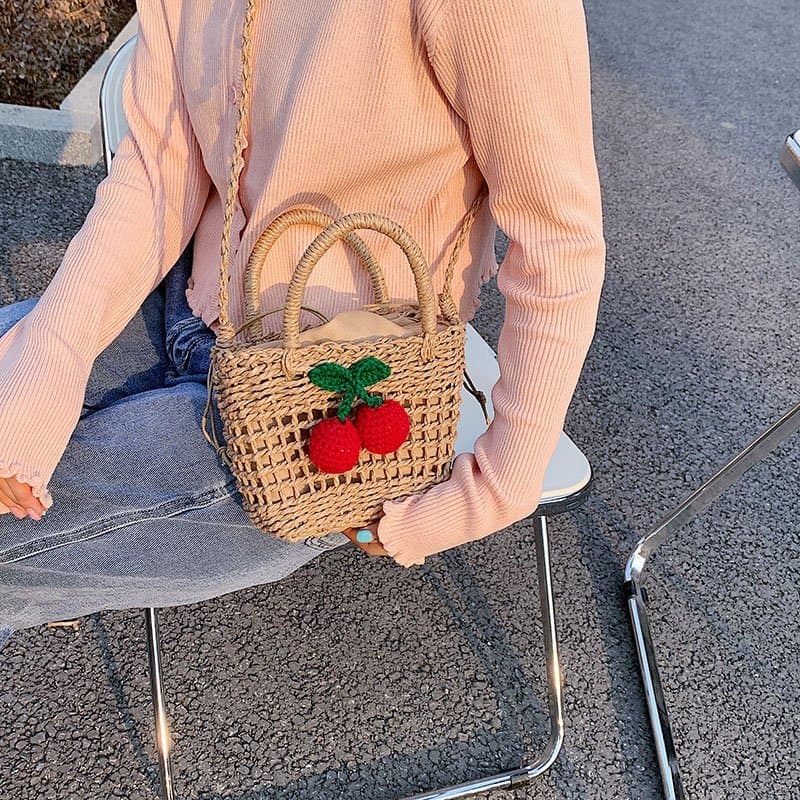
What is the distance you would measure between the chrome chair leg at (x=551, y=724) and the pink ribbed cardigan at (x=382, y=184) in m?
0.36

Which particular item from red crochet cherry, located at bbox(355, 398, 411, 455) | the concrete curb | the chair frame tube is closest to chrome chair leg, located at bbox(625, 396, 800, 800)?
the chair frame tube

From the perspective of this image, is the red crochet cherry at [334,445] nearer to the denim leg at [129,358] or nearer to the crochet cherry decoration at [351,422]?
the crochet cherry decoration at [351,422]

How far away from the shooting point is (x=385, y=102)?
813 millimetres

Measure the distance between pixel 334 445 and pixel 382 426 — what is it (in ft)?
0.16

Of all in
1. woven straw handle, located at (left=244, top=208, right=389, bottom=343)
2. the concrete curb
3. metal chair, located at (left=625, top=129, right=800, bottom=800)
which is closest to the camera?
woven straw handle, located at (left=244, top=208, right=389, bottom=343)

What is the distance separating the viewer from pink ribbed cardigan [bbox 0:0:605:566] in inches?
29.3

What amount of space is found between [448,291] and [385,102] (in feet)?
0.64

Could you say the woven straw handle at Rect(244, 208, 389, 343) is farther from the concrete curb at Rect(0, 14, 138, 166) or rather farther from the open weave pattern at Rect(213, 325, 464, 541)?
the concrete curb at Rect(0, 14, 138, 166)

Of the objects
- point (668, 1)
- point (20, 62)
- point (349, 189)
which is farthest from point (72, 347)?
point (668, 1)

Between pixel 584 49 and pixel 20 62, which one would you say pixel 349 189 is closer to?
pixel 584 49

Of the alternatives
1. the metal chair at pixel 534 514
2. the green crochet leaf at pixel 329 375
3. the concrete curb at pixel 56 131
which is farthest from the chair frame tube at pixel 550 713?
the concrete curb at pixel 56 131

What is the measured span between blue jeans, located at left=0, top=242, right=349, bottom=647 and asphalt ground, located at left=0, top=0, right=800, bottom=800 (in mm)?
451

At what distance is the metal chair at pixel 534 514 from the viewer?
105 cm

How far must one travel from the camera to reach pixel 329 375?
30.9 inches
